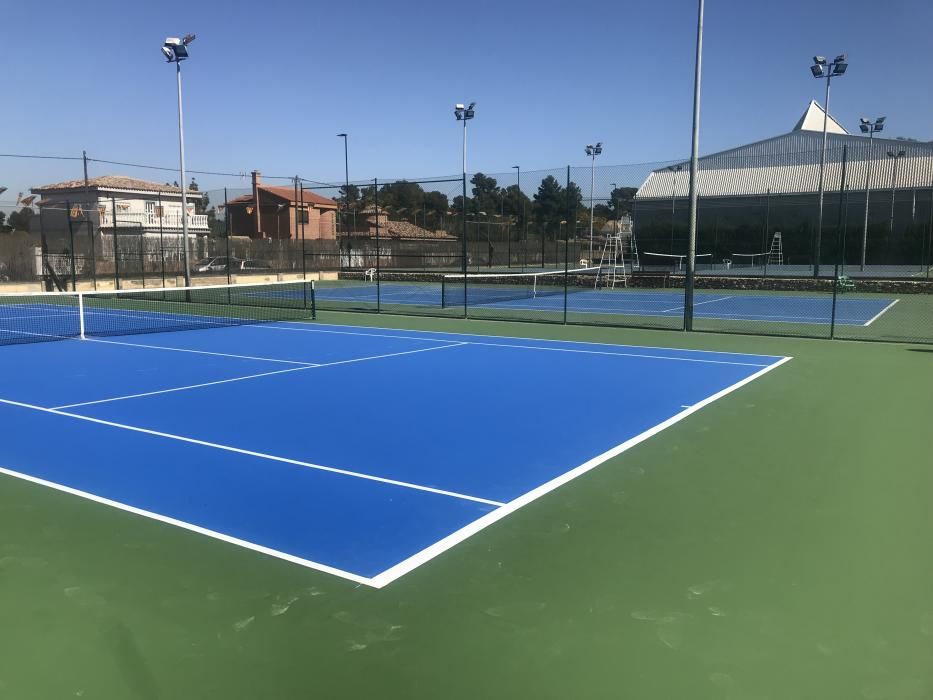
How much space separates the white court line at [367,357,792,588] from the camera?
4035 mm

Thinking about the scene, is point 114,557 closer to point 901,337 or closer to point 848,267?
point 901,337

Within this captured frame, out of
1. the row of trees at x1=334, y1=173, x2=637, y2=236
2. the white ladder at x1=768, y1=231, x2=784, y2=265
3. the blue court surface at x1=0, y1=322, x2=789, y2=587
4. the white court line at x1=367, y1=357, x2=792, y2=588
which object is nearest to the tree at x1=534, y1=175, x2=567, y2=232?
the row of trees at x1=334, y1=173, x2=637, y2=236

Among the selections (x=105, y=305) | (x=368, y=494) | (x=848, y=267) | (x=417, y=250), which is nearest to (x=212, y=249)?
(x=417, y=250)

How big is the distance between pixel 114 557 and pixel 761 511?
3.94m

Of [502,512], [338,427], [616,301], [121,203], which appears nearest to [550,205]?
[616,301]

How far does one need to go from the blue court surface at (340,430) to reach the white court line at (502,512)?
2 cm

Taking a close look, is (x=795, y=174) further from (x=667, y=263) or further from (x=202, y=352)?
(x=202, y=352)

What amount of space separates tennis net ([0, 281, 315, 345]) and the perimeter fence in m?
1.51

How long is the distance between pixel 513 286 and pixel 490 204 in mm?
7502

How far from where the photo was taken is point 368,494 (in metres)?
5.30

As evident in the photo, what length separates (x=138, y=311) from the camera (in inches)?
806

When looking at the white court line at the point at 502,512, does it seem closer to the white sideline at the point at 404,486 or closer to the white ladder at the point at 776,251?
the white sideline at the point at 404,486

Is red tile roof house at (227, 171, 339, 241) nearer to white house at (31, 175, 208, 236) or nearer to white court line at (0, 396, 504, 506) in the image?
white house at (31, 175, 208, 236)

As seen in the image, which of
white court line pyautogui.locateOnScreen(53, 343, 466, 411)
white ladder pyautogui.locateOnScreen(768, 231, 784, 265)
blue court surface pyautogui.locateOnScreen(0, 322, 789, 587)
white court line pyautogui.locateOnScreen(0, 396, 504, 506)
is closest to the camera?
blue court surface pyautogui.locateOnScreen(0, 322, 789, 587)
